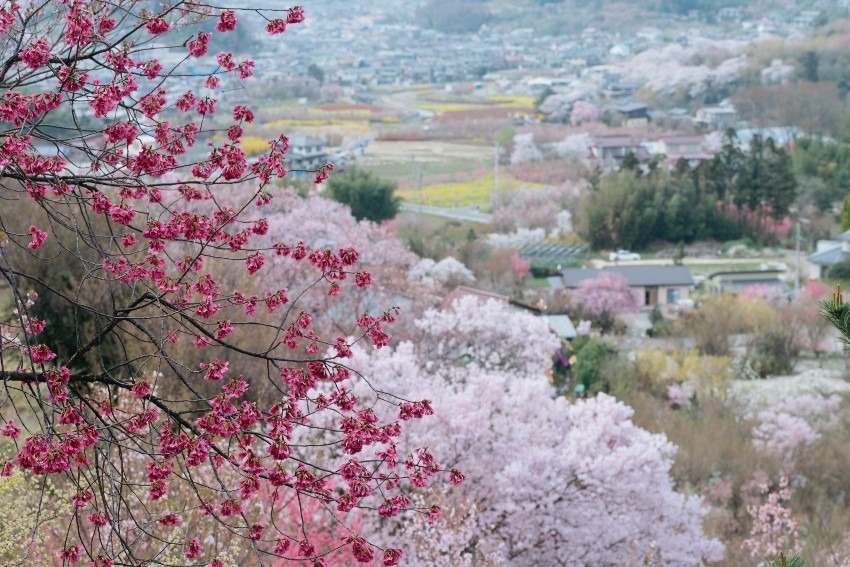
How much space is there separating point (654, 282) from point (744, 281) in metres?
1.91

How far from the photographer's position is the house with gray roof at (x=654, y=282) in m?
21.6

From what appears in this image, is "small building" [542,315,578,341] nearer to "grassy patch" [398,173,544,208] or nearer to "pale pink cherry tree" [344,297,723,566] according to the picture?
"pale pink cherry tree" [344,297,723,566]

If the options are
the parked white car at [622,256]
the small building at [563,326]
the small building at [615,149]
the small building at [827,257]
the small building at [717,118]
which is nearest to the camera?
the small building at [563,326]

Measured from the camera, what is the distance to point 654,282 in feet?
71.2

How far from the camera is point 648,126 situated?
46906 mm

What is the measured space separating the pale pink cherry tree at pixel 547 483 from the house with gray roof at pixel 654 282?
13037 mm

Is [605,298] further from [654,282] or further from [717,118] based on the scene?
[717,118]

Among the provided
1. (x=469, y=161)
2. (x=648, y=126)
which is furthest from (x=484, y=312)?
(x=648, y=126)

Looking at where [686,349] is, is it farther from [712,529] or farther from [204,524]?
[204,524]

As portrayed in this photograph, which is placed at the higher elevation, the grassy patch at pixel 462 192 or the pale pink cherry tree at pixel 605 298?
the pale pink cherry tree at pixel 605 298

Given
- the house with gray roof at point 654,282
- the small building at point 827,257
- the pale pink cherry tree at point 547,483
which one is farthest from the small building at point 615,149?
the pale pink cherry tree at point 547,483

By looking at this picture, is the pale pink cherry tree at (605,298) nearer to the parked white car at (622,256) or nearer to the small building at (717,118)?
the parked white car at (622,256)

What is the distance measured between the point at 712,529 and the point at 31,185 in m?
6.89

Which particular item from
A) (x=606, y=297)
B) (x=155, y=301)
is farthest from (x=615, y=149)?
(x=155, y=301)
